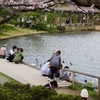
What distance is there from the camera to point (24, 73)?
517 inches

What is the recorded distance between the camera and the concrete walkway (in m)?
11.4

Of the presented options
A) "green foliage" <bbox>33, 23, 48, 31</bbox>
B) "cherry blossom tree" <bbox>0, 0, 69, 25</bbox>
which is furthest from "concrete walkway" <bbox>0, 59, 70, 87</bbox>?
"green foliage" <bbox>33, 23, 48, 31</bbox>

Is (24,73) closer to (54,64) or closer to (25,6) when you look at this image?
(54,64)

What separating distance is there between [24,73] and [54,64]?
7.55ft

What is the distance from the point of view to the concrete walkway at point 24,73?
37.3 feet

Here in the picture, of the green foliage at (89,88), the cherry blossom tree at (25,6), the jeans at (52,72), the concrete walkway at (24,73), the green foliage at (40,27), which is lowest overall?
the green foliage at (40,27)

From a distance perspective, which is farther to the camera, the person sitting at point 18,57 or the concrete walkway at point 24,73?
the person sitting at point 18,57

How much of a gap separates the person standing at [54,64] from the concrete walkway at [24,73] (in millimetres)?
332

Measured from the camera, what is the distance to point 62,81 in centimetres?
1132

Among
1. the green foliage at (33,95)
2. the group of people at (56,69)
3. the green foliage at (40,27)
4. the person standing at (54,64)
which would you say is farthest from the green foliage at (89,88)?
the green foliage at (40,27)

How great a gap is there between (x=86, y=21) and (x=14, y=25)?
2134cm

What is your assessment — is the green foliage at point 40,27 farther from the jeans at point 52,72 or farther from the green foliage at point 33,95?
the green foliage at point 33,95

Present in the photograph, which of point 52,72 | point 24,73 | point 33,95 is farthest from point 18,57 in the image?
point 33,95

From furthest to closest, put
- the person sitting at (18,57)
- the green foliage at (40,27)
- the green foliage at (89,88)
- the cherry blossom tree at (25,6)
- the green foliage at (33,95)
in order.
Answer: the green foliage at (40,27)
the person sitting at (18,57)
the green foliage at (89,88)
the green foliage at (33,95)
the cherry blossom tree at (25,6)
